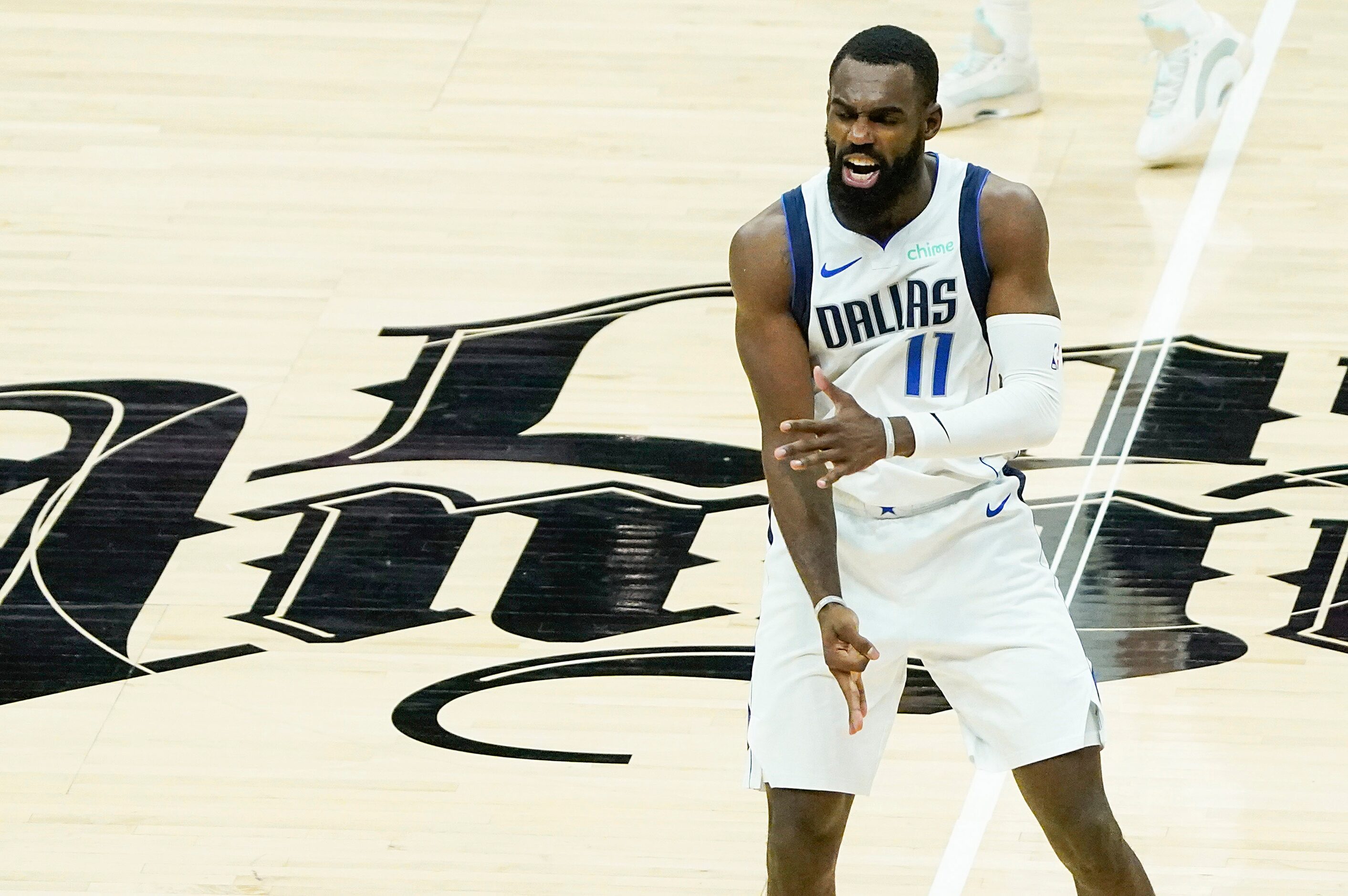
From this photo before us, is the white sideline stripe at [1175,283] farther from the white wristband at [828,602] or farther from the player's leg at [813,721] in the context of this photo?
the white wristband at [828,602]

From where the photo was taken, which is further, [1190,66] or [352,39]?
[352,39]

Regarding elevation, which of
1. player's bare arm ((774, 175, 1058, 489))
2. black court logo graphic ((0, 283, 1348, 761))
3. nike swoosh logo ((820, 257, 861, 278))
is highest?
player's bare arm ((774, 175, 1058, 489))

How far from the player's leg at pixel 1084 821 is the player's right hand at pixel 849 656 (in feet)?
1.05

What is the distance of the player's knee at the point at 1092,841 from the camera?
3211 mm

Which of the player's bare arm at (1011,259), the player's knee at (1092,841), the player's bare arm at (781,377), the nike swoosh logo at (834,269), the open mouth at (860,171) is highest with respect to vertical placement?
the open mouth at (860,171)

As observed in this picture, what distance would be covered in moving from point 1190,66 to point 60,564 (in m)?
4.21

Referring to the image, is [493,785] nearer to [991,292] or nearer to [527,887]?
[527,887]

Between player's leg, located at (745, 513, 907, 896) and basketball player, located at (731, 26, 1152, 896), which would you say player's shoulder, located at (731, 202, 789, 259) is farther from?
player's leg, located at (745, 513, 907, 896)

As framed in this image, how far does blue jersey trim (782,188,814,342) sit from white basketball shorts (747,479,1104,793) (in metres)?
0.37

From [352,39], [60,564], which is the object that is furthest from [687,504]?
[352,39]

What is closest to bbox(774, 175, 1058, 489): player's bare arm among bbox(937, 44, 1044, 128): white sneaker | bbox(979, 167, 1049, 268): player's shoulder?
bbox(979, 167, 1049, 268): player's shoulder

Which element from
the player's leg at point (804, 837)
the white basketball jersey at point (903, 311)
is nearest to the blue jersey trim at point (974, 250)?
the white basketball jersey at point (903, 311)

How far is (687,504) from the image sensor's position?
5.16 metres

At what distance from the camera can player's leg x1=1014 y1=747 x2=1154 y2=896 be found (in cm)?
321
